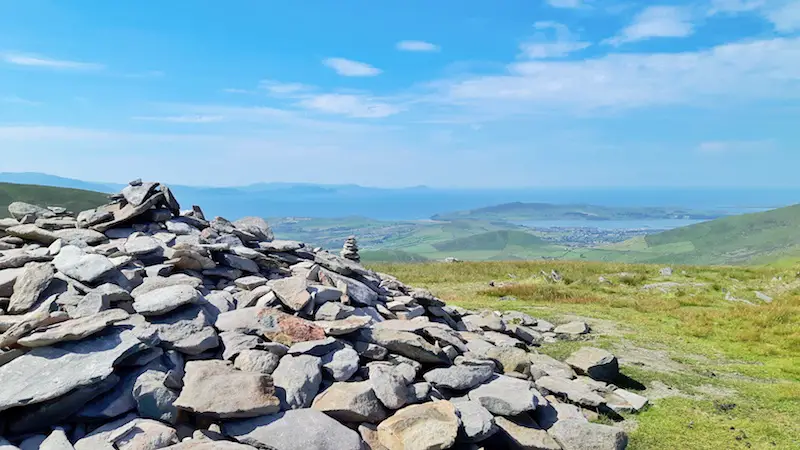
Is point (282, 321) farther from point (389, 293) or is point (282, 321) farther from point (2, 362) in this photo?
point (389, 293)

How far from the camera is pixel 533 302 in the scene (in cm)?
2658

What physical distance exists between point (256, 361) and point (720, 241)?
173 meters

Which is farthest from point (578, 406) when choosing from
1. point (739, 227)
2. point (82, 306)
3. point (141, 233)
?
point (739, 227)

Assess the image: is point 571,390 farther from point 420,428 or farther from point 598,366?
point 420,428

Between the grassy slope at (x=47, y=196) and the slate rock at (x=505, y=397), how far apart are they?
3747 inches

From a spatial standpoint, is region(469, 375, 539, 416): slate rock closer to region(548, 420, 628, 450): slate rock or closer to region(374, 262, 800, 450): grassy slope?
region(548, 420, 628, 450): slate rock

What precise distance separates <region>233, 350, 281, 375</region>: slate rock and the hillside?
121m

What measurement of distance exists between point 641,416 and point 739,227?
18536cm

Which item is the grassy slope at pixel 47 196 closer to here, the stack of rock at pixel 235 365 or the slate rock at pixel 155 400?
the stack of rock at pixel 235 365

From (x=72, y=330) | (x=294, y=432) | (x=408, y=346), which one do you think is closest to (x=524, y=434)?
(x=408, y=346)

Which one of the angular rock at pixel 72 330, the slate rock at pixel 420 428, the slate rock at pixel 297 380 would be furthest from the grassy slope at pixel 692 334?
the angular rock at pixel 72 330

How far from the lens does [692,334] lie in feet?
65.1

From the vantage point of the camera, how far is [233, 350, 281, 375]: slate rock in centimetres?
875

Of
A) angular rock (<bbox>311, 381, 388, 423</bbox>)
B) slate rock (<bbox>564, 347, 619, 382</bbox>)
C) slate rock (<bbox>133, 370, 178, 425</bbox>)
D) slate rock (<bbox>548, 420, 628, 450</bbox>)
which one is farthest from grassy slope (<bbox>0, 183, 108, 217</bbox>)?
slate rock (<bbox>548, 420, 628, 450</bbox>)
